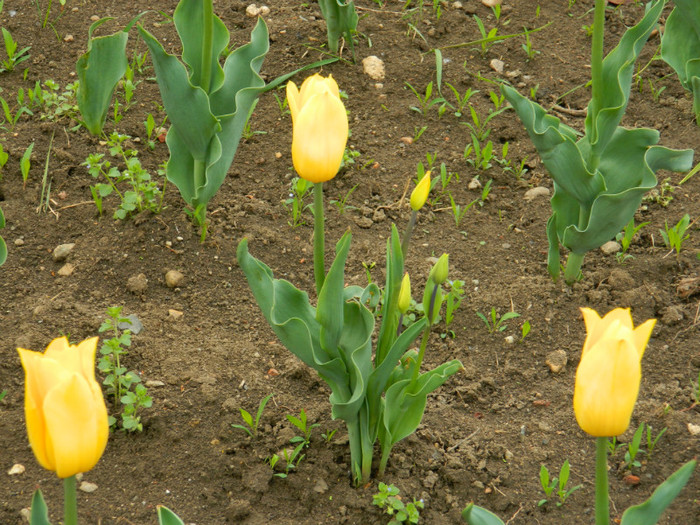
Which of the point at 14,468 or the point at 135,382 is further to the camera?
the point at 135,382

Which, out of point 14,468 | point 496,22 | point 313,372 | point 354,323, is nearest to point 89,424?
point 354,323

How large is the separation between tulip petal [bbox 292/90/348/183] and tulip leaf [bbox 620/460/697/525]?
890mm

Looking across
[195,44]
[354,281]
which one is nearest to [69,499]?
[354,281]

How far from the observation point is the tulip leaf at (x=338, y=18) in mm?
3539

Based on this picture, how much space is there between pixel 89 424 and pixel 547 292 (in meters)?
1.91

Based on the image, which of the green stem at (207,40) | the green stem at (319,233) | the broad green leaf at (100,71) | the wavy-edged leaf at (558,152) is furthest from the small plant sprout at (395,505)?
the broad green leaf at (100,71)

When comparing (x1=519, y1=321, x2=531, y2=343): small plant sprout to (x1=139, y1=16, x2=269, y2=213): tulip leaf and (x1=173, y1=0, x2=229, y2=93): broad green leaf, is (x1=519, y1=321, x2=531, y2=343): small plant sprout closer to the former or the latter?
(x1=139, y1=16, x2=269, y2=213): tulip leaf

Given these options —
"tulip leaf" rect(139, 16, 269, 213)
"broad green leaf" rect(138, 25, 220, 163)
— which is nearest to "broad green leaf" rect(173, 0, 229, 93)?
"tulip leaf" rect(139, 16, 269, 213)

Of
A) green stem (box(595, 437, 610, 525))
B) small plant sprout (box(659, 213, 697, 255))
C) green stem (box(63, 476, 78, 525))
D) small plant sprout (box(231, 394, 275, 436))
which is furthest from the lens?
small plant sprout (box(659, 213, 697, 255))

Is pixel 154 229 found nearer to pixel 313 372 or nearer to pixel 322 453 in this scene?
pixel 313 372

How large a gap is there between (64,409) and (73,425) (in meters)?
0.03

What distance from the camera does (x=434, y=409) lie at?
254 cm

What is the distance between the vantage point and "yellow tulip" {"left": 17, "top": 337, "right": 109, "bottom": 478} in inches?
51.8

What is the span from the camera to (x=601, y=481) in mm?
1626
